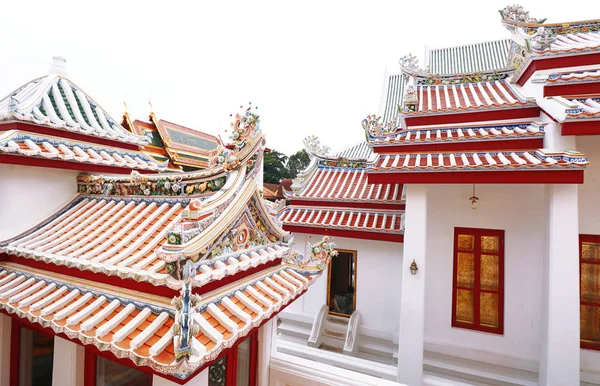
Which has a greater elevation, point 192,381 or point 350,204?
point 350,204

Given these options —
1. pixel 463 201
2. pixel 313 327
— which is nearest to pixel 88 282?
pixel 313 327

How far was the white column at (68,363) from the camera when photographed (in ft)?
10.2

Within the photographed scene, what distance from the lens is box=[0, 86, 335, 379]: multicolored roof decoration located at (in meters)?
2.32

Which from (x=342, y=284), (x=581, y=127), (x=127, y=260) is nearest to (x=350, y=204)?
(x=342, y=284)

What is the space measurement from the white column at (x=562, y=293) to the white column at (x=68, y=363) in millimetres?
6771

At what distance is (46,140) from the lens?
425cm

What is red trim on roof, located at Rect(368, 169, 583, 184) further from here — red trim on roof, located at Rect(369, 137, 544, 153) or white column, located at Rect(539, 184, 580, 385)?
red trim on roof, located at Rect(369, 137, 544, 153)

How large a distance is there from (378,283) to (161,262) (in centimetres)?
594

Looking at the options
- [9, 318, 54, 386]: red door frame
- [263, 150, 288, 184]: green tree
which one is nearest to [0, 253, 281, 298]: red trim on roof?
[9, 318, 54, 386]: red door frame

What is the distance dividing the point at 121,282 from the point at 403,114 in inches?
258

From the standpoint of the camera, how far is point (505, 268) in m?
5.86

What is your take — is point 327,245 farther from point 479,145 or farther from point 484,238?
point 484,238

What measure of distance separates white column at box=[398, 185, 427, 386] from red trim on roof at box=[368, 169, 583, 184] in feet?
0.93

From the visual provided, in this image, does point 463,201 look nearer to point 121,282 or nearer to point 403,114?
point 403,114
